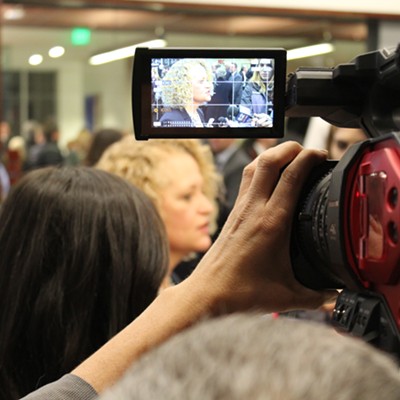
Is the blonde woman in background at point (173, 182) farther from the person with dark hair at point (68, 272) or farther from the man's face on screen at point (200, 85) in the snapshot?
the man's face on screen at point (200, 85)

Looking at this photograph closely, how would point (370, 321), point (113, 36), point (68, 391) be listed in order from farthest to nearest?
point (113, 36), point (68, 391), point (370, 321)

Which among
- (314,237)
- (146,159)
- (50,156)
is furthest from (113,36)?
(314,237)

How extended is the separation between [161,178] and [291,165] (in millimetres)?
1651

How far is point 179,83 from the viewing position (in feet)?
3.62

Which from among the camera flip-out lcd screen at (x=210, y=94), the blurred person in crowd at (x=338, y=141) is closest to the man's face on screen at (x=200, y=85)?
the camera flip-out lcd screen at (x=210, y=94)

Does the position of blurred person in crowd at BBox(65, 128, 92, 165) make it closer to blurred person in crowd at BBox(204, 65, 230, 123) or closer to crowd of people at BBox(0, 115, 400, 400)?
crowd of people at BBox(0, 115, 400, 400)

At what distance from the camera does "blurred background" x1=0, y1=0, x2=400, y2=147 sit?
6.03m

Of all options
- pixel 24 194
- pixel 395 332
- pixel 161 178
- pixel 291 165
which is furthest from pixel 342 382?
pixel 161 178

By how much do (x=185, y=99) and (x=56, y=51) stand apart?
5.37 metres

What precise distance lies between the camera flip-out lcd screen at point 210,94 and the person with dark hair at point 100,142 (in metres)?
2.92

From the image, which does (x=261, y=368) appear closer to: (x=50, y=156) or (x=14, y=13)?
(x=14, y=13)

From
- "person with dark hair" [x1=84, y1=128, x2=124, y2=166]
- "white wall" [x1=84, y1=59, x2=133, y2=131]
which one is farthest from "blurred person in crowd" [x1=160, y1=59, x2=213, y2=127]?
"white wall" [x1=84, y1=59, x2=133, y2=131]

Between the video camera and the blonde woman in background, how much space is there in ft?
5.21

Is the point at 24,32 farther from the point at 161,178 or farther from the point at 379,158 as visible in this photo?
the point at 379,158
